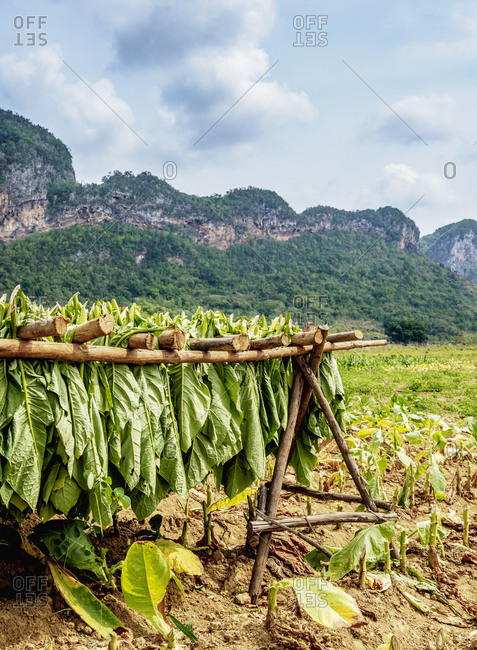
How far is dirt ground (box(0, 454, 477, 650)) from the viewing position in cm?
255

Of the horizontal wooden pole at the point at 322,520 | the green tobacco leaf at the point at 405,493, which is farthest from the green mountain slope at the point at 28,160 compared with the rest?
the horizontal wooden pole at the point at 322,520

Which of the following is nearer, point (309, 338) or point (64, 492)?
point (64, 492)

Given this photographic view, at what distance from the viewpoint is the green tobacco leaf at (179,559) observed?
118 inches

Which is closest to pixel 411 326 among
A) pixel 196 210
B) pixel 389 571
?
pixel 196 210

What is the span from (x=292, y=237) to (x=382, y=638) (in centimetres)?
8164

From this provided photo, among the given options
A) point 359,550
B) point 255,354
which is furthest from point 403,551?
point 255,354

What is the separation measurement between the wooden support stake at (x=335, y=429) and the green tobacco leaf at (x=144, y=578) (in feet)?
5.07

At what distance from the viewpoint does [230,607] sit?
303cm

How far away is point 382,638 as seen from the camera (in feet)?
9.14

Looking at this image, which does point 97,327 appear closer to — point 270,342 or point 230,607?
point 270,342

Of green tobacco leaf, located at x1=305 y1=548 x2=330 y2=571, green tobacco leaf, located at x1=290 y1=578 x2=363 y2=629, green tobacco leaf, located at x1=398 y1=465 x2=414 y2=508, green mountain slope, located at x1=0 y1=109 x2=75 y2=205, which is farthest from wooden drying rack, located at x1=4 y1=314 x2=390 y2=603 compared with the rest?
green mountain slope, located at x1=0 y1=109 x2=75 y2=205

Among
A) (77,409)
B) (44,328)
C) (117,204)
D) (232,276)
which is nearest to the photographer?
(44,328)

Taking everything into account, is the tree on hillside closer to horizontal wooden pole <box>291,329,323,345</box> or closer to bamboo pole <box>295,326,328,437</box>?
bamboo pole <box>295,326,328,437</box>

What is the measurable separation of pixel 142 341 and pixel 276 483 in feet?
4.97
